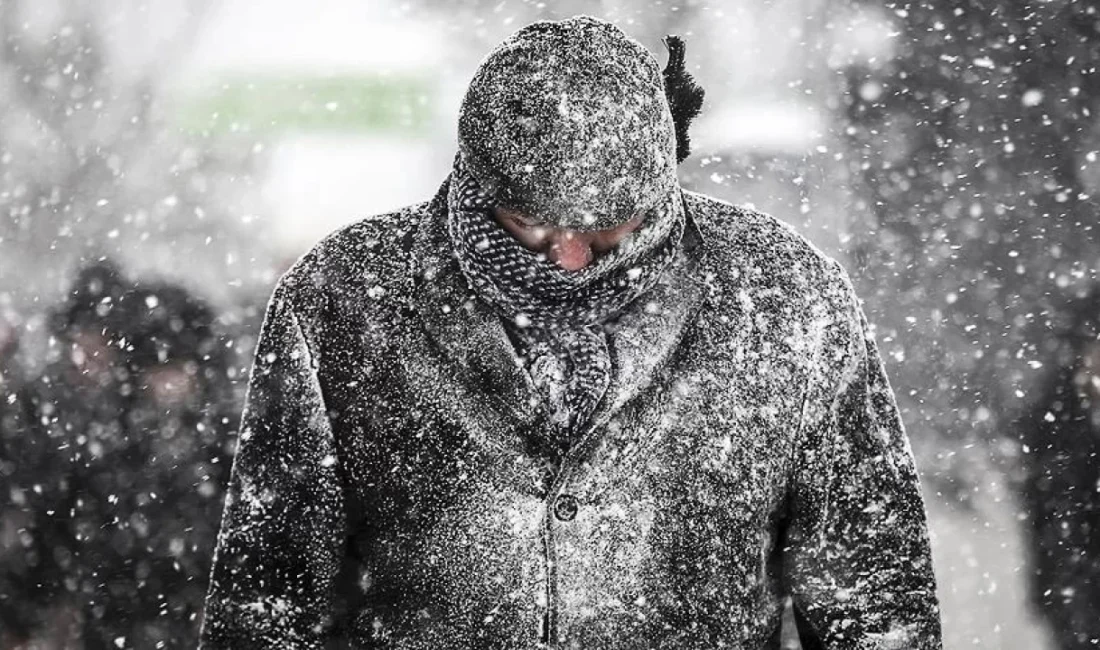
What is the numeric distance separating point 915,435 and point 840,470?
319 cm

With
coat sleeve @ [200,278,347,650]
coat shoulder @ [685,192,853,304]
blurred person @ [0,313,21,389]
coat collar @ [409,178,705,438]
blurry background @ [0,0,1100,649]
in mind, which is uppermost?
blurry background @ [0,0,1100,649]

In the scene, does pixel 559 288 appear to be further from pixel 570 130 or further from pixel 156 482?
pixel 156 482

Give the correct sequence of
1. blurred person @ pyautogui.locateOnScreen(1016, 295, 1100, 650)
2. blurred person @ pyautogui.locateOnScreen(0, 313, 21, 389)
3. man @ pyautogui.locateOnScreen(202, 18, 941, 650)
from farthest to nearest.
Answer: blurred person @ pyautogui.locateOnScreen(0, 313, 21, 389) < blurred person @ pyautogui.locateOnScreen(1016, 295, 1100, 650) < man @ pyautogui.locateOnScreen(202, 18, 941, 650)

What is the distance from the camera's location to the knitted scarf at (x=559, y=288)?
176 cm

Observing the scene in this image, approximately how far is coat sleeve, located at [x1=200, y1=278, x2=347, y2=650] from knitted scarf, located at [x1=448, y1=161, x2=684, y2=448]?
1.12ft

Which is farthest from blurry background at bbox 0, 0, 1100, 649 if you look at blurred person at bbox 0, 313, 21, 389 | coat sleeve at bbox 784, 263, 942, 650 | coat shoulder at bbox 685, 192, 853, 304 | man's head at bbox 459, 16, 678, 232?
man's head at bbox 459, 16, 678, 232

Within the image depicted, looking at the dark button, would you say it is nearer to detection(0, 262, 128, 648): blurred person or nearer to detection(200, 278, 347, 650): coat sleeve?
detection(200, 278, 347, 650): coat sleeve

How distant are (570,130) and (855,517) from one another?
79 centimetres

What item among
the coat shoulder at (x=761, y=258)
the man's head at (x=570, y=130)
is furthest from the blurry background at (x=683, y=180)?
the man's head at (x=570, y=130)

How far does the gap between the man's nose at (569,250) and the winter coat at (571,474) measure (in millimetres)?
155

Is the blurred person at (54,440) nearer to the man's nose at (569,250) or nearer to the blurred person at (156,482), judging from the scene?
the blurred person at (156,482)

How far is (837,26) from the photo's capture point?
4.84 meters

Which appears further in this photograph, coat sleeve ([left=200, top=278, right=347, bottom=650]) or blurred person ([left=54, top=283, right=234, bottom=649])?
blurred person ([left=54, top=283, right=234, bottom=649])

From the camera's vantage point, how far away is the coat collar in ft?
5.99
